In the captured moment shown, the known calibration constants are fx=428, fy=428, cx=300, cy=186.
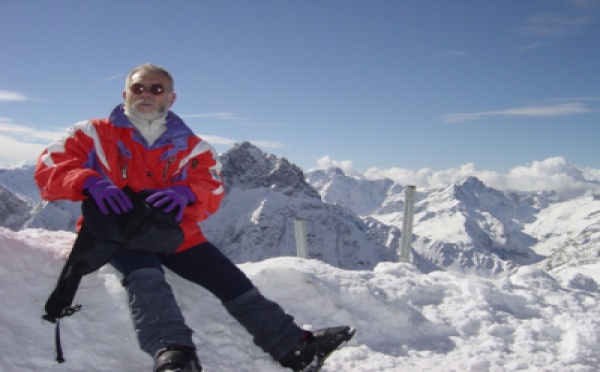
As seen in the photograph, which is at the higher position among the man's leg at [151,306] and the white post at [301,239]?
the man's leg at [151,306]

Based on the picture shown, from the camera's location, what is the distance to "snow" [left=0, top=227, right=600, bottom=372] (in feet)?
10.3

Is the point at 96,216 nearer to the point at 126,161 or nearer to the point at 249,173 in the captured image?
the point at 126,161

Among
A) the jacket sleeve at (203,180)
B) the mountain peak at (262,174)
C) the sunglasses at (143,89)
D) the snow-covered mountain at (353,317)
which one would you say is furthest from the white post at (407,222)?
the mountain peak at (262,174)

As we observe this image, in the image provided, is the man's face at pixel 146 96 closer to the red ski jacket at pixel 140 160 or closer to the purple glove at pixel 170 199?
the red ski jacket at pixel 140 160

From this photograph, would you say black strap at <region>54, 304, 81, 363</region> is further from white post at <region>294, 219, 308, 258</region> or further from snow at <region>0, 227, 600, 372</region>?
white post at <region>294, 219, 308, 258</region>

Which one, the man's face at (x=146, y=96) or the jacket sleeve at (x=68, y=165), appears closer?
the jacket sleeve at (x=68, y=165)

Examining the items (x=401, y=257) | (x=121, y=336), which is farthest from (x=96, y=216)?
(x=401, y=257)

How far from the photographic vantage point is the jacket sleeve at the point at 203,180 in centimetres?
374

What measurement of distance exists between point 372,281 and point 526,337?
189cm

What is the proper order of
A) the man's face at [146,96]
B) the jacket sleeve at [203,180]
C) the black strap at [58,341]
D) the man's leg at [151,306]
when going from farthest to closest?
the man's face at [146,96]
the jacket sleeve at [203,180]
the black strap at [58,341]
the man's leg at [151,306]

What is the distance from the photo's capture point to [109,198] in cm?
316

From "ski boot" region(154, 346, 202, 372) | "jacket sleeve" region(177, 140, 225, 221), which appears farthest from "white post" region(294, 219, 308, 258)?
"ski boot" region(154, 346, 202, 372)

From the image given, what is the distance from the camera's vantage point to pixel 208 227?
157 m

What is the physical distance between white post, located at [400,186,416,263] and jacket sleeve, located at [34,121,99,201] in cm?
651
